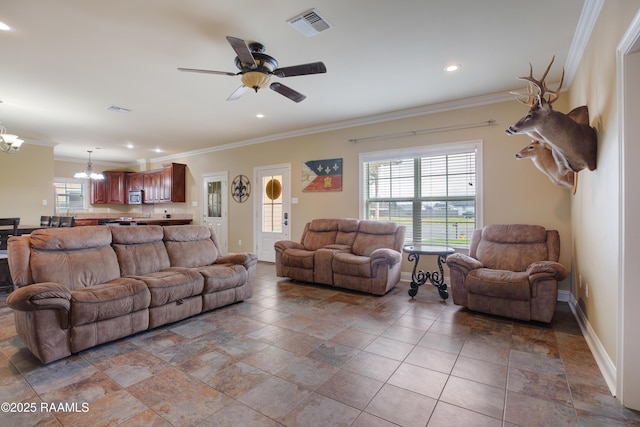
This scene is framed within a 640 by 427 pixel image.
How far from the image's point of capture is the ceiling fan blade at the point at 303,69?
2648 millimetres

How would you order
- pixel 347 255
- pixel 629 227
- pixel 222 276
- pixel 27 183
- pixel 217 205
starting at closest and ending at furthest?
pixel 629 227 < pixel 222 276 < pixel 347 255 < pixel 27 183 < pixel 217 205

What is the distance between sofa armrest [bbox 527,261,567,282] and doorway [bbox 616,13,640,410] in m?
1.18

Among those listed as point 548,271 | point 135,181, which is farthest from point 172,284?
point 135,181

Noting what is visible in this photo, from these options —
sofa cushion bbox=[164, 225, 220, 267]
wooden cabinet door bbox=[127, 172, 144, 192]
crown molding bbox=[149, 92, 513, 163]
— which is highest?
crown molding bbox=[149, 92, 513, 163]

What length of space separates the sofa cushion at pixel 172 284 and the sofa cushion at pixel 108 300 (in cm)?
8

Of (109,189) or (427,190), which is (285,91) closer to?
(427,190)

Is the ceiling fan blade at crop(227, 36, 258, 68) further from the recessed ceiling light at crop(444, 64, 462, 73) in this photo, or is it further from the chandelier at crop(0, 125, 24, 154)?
the chandelier at crop(0, 125, 24, 154)

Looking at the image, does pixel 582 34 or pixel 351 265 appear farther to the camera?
pixel 351 265

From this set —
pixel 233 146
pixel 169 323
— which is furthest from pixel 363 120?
pixel 169 323

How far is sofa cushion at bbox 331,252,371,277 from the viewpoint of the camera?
4172 mm

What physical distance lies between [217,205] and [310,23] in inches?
231

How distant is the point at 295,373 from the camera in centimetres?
221

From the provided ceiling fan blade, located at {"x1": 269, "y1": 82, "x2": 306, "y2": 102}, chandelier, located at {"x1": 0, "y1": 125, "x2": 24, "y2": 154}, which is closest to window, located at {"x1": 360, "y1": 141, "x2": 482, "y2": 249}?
ceiling fan blade, located at {"x1": 269, "y1": 82, "x2": 306, "y2": 102}

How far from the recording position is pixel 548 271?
296 centimetres
